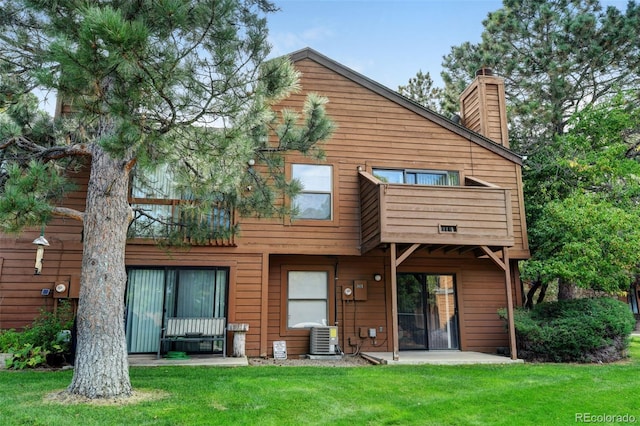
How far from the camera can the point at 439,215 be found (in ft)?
28.0

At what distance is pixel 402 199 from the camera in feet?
27.8

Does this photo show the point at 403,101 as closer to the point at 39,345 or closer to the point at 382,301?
the point at 382,301

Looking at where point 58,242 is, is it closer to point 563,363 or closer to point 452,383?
point 452,383

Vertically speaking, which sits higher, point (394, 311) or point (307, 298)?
point (307, 298)

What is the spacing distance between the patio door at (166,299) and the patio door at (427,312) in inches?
145

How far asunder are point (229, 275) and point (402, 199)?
353 cm

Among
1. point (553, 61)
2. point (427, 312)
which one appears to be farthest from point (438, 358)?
point (553, 61)

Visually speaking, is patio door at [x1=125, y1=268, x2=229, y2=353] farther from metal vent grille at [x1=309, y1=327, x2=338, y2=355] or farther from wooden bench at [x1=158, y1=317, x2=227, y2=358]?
metal vent grille at [x1=309, y1=327, x2=338, y2=355]

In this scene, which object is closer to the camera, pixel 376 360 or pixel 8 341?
pixel 8 341

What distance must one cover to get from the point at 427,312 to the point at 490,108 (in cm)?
496

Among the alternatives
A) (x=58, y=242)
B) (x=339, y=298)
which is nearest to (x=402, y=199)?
(x=339, y=298)

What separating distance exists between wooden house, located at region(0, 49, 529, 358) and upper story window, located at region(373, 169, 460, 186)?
2 centimetres

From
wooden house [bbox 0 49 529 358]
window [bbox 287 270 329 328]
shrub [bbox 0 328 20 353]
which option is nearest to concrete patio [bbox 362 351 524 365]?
wooden house [bbox 0 49 529 358]

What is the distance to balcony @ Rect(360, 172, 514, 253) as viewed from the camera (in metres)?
8.37
